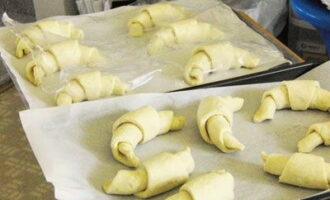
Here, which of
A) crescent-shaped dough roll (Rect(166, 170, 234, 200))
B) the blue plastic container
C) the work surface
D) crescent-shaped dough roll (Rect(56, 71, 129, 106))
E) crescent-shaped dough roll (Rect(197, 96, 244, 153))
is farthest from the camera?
the work surface

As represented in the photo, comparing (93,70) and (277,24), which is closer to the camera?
(93,70)

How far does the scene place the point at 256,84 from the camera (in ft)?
2.84

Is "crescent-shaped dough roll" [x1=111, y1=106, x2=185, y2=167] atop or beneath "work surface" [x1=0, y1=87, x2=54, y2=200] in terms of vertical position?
atop

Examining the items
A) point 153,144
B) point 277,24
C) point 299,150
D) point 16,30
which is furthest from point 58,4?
point 299,150

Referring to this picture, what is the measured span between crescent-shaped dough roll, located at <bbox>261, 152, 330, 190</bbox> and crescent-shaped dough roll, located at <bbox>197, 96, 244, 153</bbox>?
6 cm

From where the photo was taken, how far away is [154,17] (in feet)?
3.59

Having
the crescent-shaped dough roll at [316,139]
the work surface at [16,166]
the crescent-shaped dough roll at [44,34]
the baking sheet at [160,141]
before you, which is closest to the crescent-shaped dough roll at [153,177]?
the baking sheet at [160,141]

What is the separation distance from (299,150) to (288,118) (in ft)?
0.29

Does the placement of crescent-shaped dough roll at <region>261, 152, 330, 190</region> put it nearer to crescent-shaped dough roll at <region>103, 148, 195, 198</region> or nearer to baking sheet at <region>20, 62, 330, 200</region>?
baking sheet at <region>20, 62, 330, 200</region>

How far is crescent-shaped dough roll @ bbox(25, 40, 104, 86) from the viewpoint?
92cm

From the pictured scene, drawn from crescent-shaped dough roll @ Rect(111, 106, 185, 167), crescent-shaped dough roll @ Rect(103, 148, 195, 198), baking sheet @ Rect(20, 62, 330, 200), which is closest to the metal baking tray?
baking sheet @ Rect(20, 62, 330, 200)

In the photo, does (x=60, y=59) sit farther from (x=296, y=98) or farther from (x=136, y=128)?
(x=296, y=98)

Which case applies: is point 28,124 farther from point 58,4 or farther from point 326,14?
point 58,4

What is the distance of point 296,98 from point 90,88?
34cm
